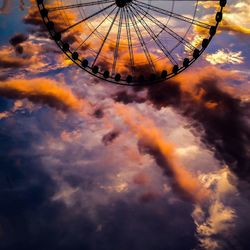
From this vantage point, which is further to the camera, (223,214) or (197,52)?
(223,214)

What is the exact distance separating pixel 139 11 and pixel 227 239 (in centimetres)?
4996

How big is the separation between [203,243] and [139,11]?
50.6 m

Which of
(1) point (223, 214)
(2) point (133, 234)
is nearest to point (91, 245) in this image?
(2) point (133, 234)

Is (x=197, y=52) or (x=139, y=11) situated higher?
(x=139, y=11)

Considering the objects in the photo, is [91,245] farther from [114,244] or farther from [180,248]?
[180,248]

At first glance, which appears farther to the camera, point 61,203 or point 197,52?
point 61,203

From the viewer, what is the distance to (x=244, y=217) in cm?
5675

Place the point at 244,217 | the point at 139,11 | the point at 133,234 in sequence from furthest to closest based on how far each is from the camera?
the point at 133,234, the point at 244,217, the point at 139,11

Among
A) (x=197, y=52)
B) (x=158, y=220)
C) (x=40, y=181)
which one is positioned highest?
(x=197, y=52)

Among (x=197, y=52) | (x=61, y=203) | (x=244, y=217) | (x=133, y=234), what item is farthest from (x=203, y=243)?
(x=197, y=52)

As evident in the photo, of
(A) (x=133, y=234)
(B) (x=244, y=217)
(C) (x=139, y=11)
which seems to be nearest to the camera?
(C) (x=139, y=11)

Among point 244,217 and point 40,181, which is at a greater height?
point 40,181

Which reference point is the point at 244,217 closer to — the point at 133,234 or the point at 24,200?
the point at 133,234

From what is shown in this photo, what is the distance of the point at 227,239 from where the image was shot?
58.3 m
